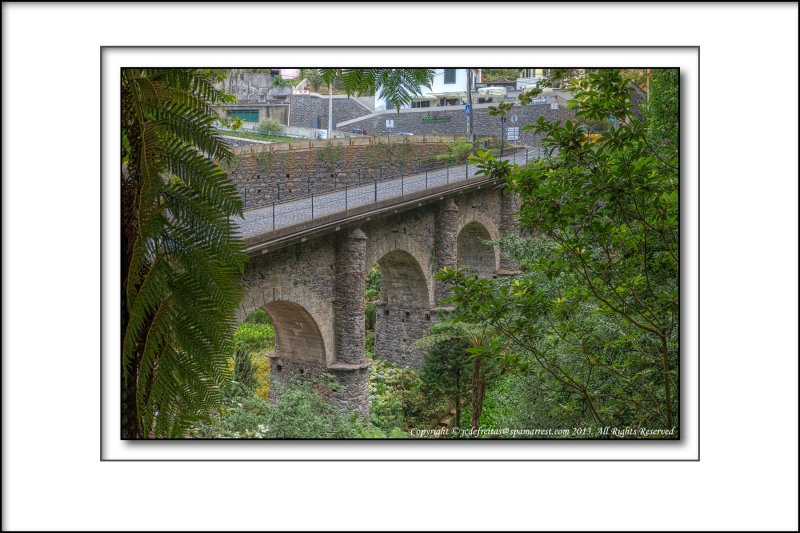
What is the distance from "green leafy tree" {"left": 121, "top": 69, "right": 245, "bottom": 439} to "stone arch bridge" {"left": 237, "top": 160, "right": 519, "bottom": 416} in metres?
4.13

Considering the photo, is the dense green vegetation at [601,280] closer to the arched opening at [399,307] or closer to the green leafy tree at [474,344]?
the green leafy tree at [474,344]

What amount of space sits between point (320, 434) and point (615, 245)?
11.0 feet

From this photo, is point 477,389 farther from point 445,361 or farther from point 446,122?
point 446,122

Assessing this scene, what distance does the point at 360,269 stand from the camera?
396 inches

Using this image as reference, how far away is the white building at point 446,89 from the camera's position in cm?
506

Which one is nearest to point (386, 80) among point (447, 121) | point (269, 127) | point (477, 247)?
point (447, 121)

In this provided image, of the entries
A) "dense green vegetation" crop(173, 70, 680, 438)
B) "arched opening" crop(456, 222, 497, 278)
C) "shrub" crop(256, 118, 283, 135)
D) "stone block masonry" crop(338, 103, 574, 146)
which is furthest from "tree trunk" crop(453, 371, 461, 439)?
"shrub" crop(256, 118, 283, 135)

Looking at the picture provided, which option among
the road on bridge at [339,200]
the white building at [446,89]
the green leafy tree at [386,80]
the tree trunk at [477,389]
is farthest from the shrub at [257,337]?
the green leafy tree at [386,80]

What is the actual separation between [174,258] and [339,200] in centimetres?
Answer: 580

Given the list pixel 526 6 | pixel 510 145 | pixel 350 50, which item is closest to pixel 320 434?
pixel 510 145

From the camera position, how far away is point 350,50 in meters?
4.37

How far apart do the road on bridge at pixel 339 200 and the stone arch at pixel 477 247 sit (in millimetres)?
777

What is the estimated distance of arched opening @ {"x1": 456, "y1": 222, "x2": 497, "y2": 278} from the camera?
10.4 metres

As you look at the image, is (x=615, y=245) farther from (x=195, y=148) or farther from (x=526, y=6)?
(x=195, y=148)
